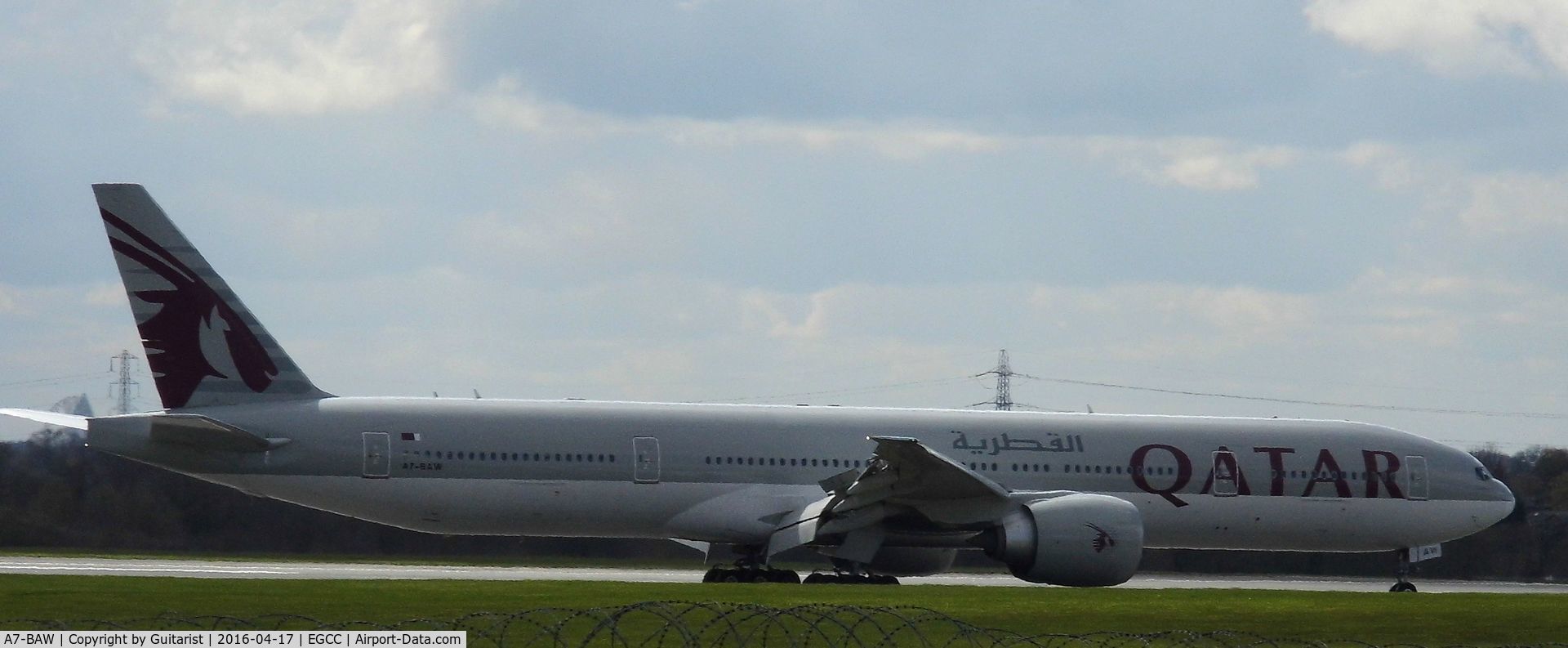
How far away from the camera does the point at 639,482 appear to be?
85.8ft

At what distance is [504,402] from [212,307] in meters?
4.22

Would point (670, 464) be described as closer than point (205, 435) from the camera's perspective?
No

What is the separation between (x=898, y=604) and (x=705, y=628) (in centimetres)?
510

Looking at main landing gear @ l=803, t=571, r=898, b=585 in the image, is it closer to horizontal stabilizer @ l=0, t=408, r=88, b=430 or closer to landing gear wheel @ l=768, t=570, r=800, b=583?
landing gear wheel @ l=768, t=570, r=800, b=583

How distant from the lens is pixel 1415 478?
2980cm

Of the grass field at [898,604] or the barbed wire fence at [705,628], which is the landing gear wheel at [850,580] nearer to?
the grass field at [898,604]

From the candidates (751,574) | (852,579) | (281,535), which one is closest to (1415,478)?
(852,579)

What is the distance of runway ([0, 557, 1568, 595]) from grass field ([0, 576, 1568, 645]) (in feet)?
14.6

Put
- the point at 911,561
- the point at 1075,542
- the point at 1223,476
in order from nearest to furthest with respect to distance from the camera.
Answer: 1. the point at 1075,542
2. the point at 911,561
3. the point at 1223,476

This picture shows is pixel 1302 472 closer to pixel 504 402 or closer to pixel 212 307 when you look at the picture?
pixel 504 402

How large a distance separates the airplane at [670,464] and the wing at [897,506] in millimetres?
35

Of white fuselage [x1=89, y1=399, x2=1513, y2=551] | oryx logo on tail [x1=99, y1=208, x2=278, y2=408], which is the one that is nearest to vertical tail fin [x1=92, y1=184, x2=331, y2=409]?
oryx logo on tail [x1=99, y1=208, x2=278, y2=408]

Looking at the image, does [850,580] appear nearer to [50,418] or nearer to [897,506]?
[897,506]

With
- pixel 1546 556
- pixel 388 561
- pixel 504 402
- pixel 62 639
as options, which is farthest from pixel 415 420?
pixel 1546 556
